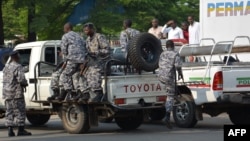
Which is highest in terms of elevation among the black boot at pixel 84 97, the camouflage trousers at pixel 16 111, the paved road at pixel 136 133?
the black boot at pixel 84 97

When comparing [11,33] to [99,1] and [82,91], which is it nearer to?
[99,1]

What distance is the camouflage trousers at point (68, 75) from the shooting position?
13.6 metres

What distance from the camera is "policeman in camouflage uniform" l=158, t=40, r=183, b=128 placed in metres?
13.9

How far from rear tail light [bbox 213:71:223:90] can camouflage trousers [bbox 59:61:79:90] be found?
2900 mm

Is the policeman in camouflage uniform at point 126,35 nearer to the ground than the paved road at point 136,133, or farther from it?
Result: farther from it

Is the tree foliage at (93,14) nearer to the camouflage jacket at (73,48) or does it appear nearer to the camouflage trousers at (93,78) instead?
the camouflage jacket at (73,48)

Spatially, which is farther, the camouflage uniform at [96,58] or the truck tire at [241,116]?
the truck tire at [241,116]

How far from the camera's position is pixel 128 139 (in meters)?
12.6

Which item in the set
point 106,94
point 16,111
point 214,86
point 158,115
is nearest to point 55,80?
point 16,111

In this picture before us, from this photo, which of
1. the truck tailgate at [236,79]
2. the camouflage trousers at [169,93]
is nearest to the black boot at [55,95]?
the camouflage trousers at [169,93]

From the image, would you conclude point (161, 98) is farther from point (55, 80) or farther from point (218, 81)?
point (55, 80)

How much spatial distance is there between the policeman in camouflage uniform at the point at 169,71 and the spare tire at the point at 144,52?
152mm

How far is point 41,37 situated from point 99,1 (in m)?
4.52

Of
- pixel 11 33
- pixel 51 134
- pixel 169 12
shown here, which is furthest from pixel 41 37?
pixel 51 134
